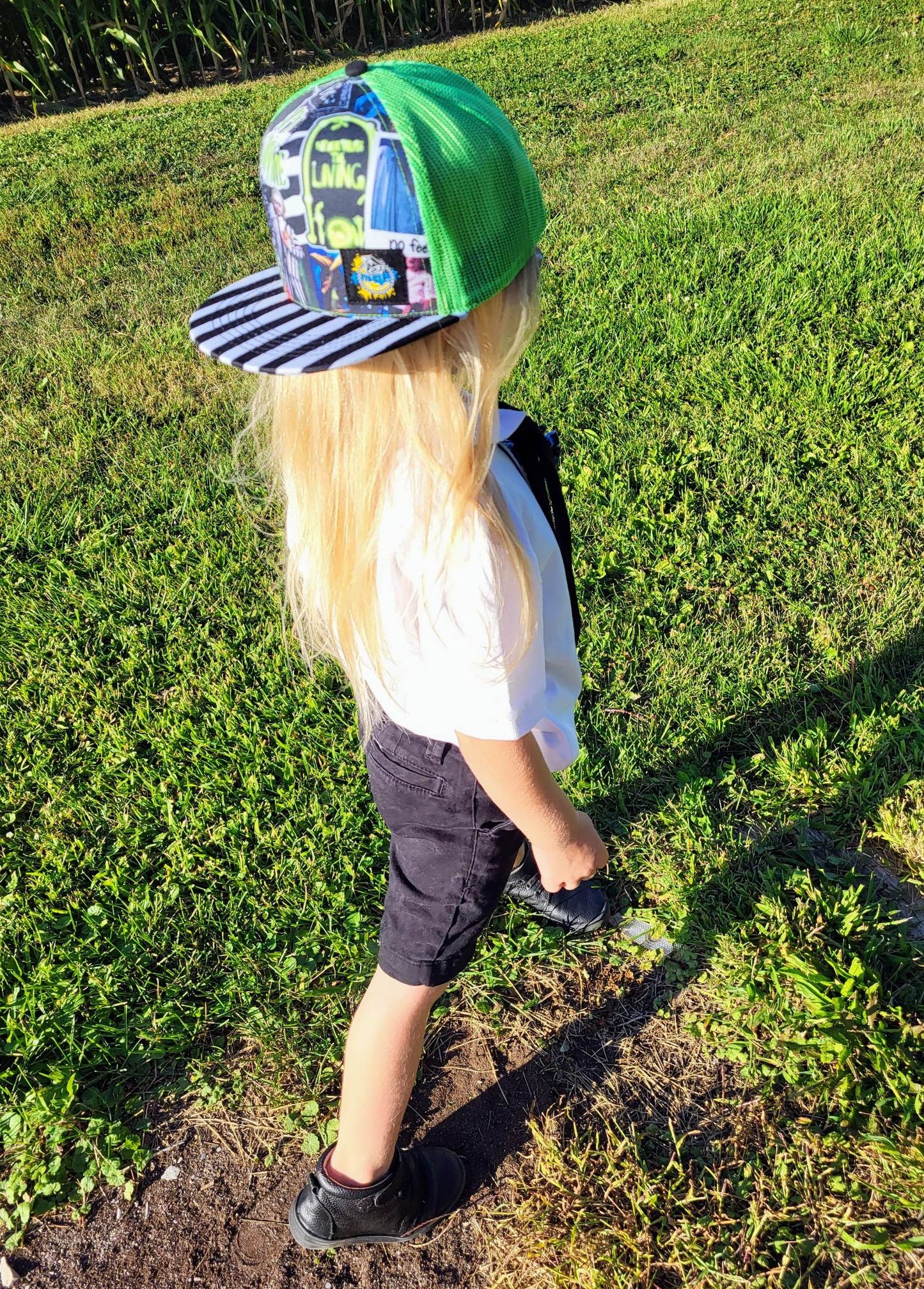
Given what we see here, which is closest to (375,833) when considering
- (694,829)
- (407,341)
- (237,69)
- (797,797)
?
(694,829)

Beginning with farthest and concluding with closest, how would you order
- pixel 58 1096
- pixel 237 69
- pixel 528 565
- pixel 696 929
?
pixel 237 69 → pixel 696 929 → pixel 58 1096 → pixel 528 565

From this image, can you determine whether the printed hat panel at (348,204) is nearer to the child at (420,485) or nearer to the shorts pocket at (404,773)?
the child at (420,485)

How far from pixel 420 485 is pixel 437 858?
0.66 metres

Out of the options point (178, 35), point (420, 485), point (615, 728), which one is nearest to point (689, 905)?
point (615, 728)

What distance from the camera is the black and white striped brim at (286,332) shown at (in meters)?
1.16

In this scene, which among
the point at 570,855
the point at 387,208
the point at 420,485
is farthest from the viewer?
the point at 570,855

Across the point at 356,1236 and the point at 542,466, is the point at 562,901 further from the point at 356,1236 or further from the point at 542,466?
the point at 542,466

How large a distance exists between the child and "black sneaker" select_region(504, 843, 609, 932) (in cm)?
67

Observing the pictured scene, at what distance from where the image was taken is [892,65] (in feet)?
25.7

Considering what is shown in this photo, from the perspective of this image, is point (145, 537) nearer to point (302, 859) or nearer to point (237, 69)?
point (302, 859)

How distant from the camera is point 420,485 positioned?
123 cm

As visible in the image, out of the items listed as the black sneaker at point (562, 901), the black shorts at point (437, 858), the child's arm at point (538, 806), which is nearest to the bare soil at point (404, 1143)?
the black sneaker at point (562, 901)

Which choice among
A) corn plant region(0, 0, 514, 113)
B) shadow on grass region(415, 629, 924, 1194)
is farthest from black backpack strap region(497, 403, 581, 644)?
corn plant region(0, 0, 514, 113)

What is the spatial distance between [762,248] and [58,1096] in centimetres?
498
